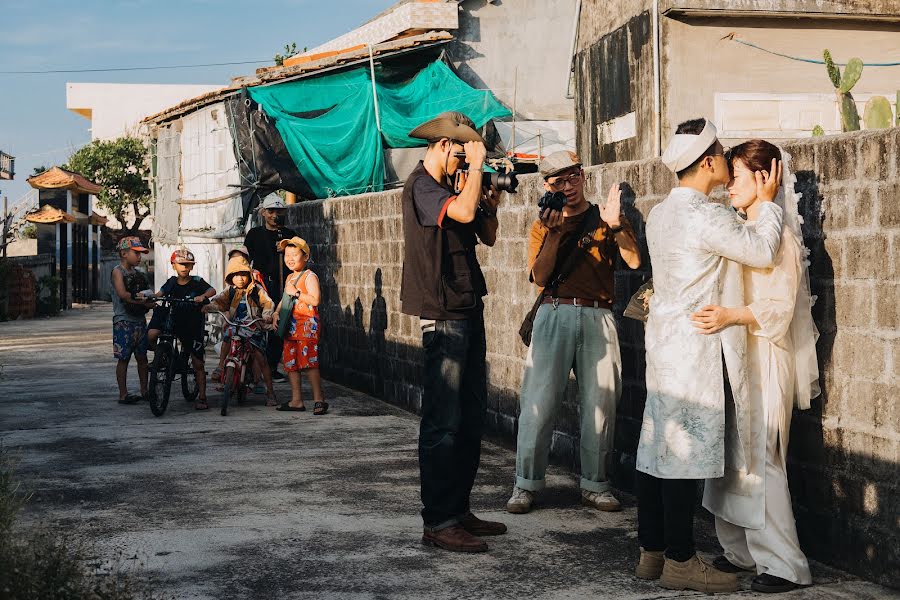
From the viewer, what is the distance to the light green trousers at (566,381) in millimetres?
6785

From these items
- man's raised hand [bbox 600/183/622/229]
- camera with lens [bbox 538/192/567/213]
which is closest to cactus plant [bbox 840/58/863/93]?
man's raised hand [bbox 600/183/622/229]

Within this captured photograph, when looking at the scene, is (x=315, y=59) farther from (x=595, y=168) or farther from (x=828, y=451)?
(x=828, y=451)

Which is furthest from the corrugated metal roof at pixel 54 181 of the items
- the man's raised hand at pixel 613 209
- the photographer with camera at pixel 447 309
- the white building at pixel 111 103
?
the man's raised hand at pixel 613 209

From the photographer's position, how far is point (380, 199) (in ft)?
39.4

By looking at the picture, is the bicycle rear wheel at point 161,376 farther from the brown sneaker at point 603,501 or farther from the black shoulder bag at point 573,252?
the brown sneaker at point 603,501

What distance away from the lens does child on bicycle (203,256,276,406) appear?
37.6 ft

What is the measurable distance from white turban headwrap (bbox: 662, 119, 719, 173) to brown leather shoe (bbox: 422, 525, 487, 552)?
2102 millimetres

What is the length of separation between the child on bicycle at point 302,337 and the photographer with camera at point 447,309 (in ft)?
16.4

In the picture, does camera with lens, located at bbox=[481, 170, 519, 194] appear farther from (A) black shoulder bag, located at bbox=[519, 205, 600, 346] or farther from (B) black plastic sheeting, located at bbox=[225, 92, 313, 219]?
(B) black plastic sheeting, located at bbox=[225, 92, 313, 219]

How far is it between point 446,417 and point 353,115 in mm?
13515

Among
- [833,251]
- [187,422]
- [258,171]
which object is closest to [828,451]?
[833,251]

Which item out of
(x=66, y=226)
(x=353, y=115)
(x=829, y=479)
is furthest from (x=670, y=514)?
(x=66, y=226)

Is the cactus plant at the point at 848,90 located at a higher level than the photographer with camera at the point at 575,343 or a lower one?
higher

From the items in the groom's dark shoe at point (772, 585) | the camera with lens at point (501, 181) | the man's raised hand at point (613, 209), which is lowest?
the groom's dark shoe at point (772, 585)
